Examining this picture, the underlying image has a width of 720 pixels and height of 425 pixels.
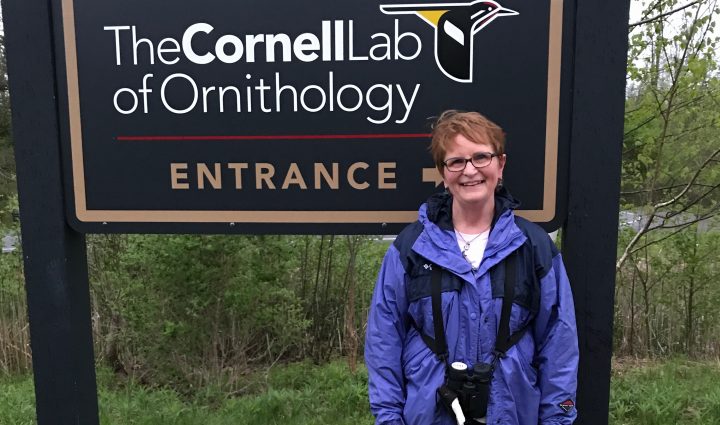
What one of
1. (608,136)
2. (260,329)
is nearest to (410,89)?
(608,136)

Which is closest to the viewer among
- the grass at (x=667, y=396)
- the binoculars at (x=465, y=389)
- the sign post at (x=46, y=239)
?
the binoculars at (x=465, y=389)

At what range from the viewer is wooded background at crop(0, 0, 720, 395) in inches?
167

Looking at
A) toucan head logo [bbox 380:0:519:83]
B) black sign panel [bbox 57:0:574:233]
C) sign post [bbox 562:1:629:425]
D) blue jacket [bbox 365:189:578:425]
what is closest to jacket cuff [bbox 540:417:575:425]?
blue jacket [bbox 365:189:578:425]

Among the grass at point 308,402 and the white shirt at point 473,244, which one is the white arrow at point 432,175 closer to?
the white shirt at point 473,244

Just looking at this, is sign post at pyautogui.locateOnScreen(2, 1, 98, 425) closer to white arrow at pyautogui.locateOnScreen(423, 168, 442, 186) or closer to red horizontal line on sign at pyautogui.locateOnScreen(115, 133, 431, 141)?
red horizontal line on sign at pyautogui.locateOnScreen(115, 133, 431, 141)

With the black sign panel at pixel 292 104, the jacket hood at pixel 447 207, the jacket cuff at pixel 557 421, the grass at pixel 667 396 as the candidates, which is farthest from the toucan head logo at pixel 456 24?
the grass at pixel 667 396

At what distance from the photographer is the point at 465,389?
1.61m

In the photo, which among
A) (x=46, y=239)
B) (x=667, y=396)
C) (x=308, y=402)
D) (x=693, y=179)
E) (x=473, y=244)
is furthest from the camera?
(x=693, y=179)

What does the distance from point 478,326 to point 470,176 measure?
467 mm

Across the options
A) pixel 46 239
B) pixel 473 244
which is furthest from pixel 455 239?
pixel 46 239

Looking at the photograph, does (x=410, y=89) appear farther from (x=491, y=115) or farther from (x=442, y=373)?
(x=442, y=373)

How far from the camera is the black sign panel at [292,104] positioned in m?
2.13

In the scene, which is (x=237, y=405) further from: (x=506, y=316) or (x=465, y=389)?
(x=506, y=316)

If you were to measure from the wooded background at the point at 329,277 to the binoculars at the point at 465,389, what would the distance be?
276 cm
